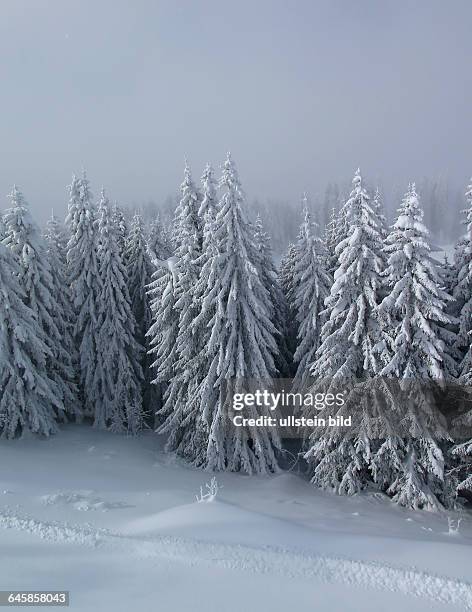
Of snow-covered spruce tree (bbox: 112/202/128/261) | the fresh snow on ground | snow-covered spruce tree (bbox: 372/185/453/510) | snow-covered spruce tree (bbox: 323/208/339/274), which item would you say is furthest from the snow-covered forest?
the fresh snow on ground

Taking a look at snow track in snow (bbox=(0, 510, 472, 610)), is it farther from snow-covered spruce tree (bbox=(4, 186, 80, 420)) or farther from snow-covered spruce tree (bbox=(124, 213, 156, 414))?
snow-covered spruce tree (bbox=(124, 213, 156, 414))

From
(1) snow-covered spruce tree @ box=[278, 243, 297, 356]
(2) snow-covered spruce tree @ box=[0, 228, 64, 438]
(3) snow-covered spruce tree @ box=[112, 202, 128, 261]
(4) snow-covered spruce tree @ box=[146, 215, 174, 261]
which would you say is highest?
(3) snow-covered spruce tree @ box=[112, 202, 128, 261]

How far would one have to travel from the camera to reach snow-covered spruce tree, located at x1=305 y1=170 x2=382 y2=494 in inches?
730

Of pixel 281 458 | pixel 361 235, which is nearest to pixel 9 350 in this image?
pixel 281 458

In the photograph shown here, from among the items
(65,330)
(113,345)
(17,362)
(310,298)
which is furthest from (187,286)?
(65,330)

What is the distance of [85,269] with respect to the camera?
26578 millimetres

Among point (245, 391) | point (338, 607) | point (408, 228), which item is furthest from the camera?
point (245, 391)

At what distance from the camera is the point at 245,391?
21.7 metres

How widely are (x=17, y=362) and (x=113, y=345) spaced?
572 centimetres

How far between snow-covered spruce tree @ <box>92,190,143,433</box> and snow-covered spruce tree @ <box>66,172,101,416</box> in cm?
41

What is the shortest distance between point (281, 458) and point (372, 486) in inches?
293

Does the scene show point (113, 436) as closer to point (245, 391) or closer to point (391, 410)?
point (245, 391)

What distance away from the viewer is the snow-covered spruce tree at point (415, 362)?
56.1ft

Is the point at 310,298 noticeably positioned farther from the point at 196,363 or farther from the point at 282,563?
the point at 282,563
